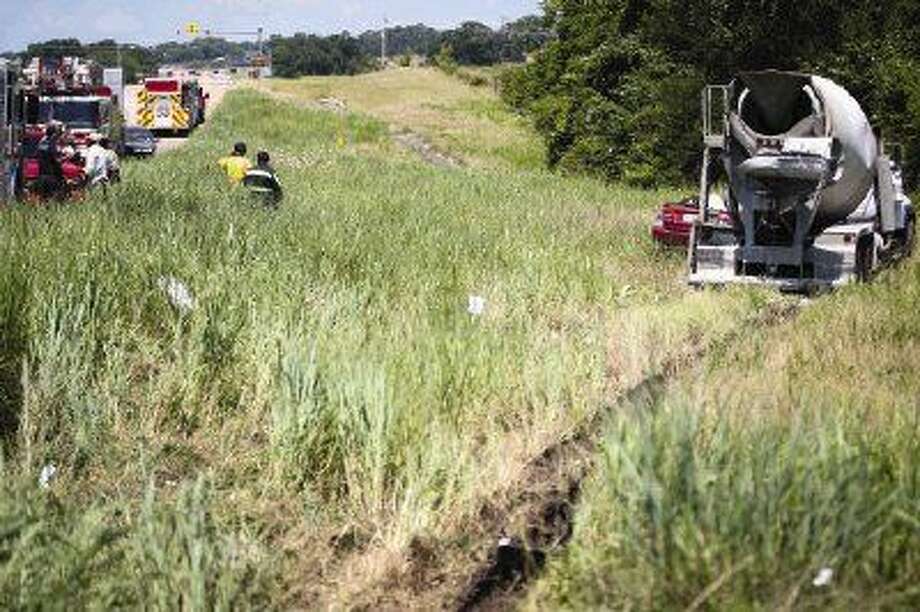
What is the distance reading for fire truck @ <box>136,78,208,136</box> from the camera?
186 ft

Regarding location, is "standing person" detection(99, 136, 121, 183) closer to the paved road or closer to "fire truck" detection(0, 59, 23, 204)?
"fire truck" detection(0, 59, 23, 204)

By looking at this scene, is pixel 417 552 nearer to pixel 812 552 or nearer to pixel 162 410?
pixel 812 552

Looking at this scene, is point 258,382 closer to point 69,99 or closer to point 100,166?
point 100,166

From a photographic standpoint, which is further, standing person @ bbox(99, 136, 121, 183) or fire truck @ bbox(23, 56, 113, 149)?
fire truck @ bbox(23, 56, 113, 149)

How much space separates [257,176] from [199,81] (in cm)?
9647

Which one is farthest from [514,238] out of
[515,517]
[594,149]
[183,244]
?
[594,149]

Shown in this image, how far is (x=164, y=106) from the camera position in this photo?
56.6 metres

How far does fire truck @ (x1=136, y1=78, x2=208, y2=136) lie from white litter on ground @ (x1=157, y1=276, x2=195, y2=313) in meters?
49.5

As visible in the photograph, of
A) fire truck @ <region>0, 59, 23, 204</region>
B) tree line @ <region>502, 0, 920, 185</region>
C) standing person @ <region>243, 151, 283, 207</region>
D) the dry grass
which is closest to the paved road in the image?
the dry grass

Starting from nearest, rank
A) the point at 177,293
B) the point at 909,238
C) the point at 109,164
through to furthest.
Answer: the point at 177,293, the point at 909,238, the point at 109,164

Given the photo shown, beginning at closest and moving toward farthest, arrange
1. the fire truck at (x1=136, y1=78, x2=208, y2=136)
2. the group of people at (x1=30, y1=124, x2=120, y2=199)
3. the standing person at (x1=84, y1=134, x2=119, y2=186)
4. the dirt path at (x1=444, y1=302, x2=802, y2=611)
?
1. the dirt path at (x1=444, y1=302, x2=802, y2=611)
2. the group of people at (x1=30, y1=124, x2=120, y2=199)
3. the standing person at (x1=84, y1=134, x2=119, y2=186)
4. the fire truck at (x1=136, y1=78, x2=208, y2=136)

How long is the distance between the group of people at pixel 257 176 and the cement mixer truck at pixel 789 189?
605cm

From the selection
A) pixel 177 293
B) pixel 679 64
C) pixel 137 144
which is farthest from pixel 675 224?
pixel 137 144

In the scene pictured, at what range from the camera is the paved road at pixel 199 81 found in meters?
52.1
